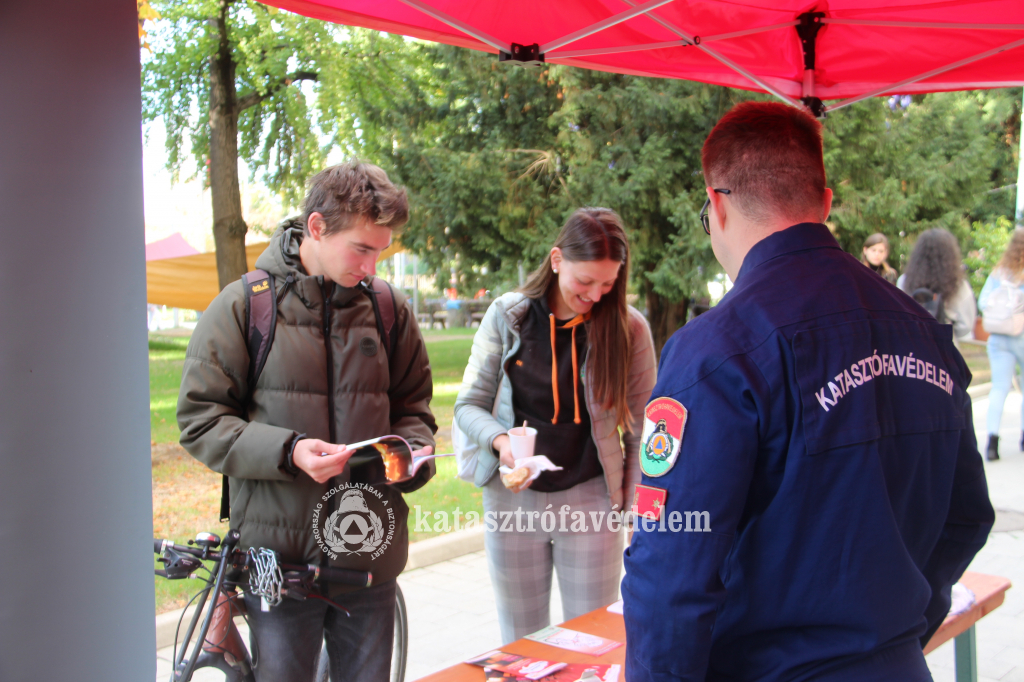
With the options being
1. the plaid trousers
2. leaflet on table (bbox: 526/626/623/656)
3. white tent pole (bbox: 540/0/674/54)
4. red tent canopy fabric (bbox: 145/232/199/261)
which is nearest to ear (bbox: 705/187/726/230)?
leaflet on table (bbox: 526/626/623/656)

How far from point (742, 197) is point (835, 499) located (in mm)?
546

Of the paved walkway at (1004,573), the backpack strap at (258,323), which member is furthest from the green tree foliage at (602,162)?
the backpack strap at (258,323)

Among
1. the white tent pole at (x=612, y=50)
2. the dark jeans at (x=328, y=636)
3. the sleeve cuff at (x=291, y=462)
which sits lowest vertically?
the dark jeans at (x=328, y=636)

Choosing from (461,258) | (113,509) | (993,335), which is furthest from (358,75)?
(113,509)

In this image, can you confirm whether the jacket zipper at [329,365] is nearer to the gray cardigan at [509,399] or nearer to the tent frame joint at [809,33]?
the gray cardigan at [509,399]

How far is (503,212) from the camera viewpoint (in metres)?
9.24

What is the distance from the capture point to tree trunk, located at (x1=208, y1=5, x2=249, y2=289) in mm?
7328

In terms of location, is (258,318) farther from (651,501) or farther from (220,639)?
(651,501)

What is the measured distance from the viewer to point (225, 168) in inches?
299

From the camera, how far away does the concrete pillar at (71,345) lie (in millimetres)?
1309

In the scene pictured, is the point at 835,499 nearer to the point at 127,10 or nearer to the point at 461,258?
the point at 127,10

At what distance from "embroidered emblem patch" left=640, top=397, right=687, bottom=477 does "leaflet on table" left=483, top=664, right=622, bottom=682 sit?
31.1 inches

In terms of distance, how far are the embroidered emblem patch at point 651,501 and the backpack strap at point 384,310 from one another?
1.17 metres

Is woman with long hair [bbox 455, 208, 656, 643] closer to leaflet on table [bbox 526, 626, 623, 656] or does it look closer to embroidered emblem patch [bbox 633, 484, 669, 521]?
leaflet on table [bbox 526, 626, 623, 656]
